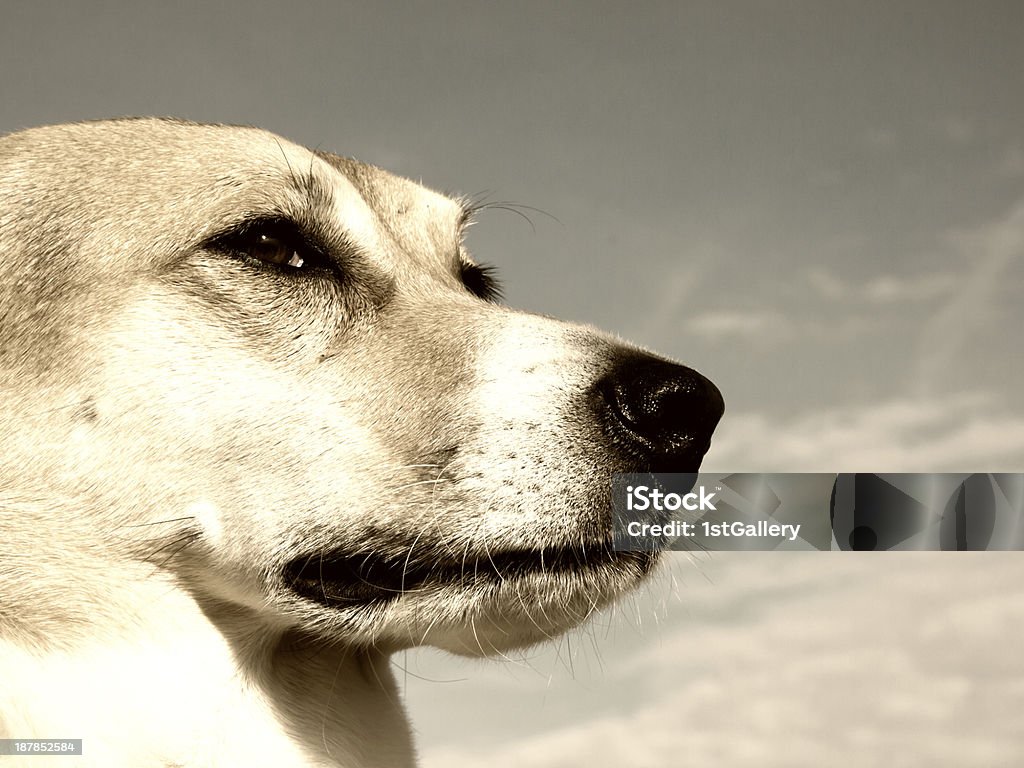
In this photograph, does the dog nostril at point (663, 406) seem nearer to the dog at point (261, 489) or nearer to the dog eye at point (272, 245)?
the dog at point (261, 489)

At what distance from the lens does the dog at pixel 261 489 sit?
3.39m

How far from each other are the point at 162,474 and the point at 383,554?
2.56 feet

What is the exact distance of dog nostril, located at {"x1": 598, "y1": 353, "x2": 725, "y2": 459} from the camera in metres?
3.42

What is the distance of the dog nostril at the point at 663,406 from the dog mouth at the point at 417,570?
0.38 m

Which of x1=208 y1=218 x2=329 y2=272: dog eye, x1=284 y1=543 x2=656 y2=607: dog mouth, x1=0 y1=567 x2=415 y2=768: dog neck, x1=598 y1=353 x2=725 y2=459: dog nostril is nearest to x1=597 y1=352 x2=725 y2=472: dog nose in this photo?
x1=598 y1=353 x2=725 y2=459: dog nostril

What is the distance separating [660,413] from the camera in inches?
135

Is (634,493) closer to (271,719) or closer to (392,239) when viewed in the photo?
(271,719)

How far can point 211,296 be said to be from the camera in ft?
12.9

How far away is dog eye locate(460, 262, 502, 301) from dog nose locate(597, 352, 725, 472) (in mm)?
2122

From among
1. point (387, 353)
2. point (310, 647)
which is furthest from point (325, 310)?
point (310, 647)

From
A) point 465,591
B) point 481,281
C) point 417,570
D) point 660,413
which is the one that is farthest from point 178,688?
point 481,281

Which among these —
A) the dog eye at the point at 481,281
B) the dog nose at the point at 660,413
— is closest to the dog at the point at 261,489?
the dog nose at the point at 660,413

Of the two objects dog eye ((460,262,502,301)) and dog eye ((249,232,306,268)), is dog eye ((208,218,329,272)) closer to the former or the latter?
dog eye ((249,232,306,268))

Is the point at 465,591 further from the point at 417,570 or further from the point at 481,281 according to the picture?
the point at 481,281
